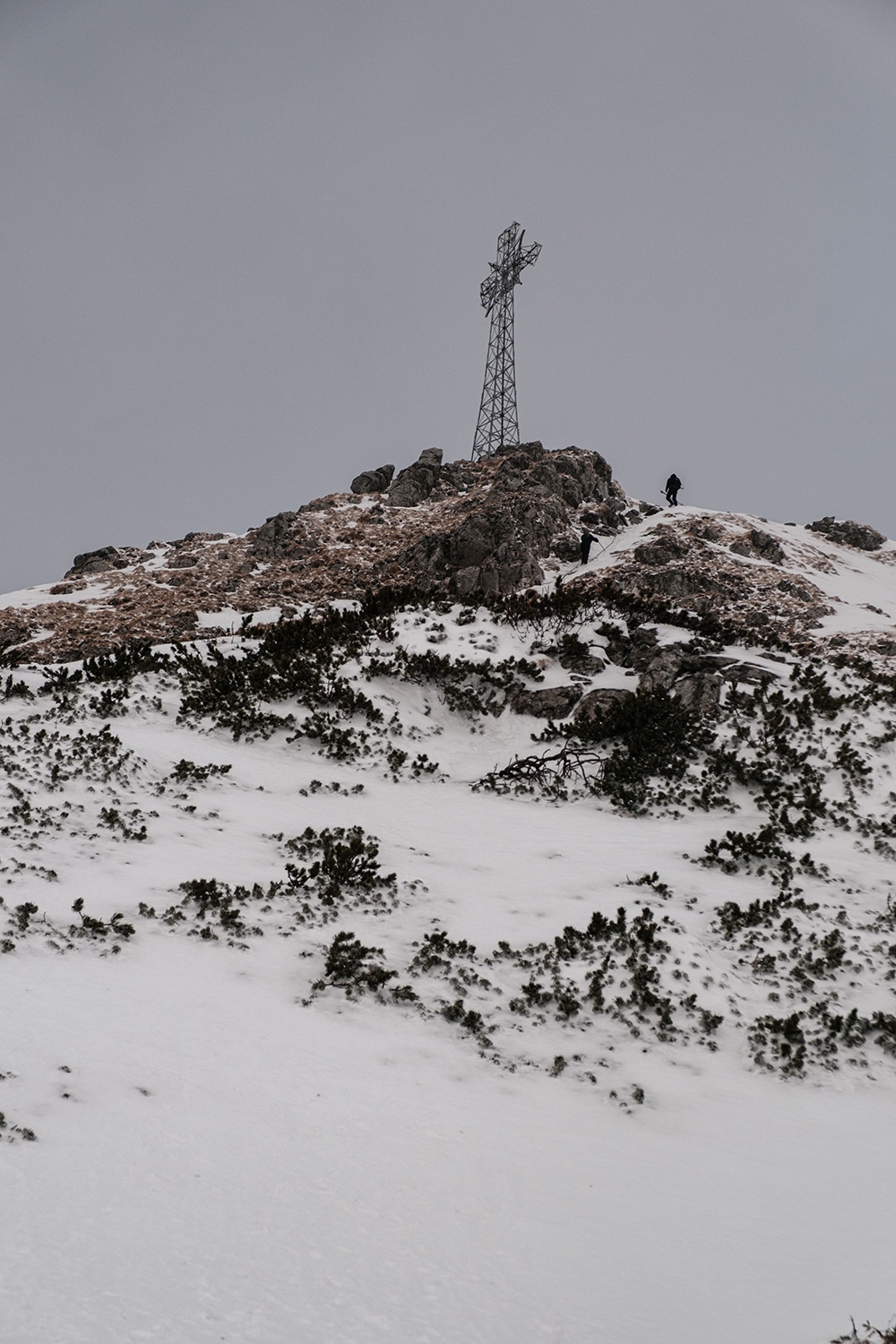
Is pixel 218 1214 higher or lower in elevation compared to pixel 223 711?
lower

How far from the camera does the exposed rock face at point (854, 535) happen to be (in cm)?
4600

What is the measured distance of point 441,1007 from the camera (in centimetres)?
838

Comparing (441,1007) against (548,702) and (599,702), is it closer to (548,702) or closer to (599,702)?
(599,702)

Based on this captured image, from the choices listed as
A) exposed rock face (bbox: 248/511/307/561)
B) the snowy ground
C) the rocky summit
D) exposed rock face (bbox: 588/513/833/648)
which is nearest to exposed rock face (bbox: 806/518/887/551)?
the rocky summit

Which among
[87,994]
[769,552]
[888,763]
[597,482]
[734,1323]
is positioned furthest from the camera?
[597,482]

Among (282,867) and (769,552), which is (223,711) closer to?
(282,867)

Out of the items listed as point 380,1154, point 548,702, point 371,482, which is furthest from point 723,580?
point 380,1154

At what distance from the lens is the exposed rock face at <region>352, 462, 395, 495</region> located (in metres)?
51.7

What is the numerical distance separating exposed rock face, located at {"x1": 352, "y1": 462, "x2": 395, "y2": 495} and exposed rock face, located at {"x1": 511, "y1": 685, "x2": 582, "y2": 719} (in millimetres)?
34981

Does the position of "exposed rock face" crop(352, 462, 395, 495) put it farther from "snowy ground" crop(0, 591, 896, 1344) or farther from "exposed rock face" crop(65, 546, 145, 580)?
"snowy ground" crop(0, 591, 896, 1344)

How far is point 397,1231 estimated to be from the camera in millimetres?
4980

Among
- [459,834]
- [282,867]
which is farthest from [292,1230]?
[459,834]

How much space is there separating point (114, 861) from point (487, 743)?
10.3m

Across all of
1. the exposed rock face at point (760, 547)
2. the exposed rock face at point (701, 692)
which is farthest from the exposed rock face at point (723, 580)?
the exposed rock face at point (701, 692)
